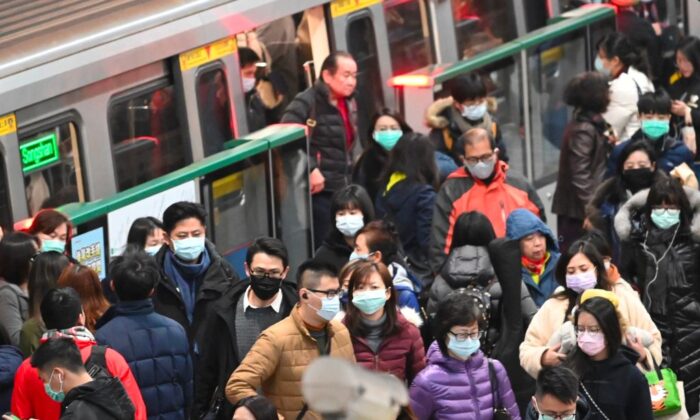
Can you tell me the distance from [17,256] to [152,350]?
3.85 ft

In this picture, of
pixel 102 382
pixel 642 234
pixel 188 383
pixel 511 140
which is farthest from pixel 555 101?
pixel 102 382

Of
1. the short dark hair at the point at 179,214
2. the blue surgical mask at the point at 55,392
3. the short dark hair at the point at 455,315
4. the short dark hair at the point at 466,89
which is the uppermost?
the short dark hair at the point at 466,89

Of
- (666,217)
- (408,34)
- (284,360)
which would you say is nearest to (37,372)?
(284,360)

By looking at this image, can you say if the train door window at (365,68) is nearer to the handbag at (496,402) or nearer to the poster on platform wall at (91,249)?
the poster on platform wall at (91,249)

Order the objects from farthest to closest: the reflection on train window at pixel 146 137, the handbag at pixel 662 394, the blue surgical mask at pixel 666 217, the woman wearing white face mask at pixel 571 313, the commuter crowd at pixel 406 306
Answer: the reflection on train window at pixel 146 137, the blue surgical mask at pixel 666 217, the handbag at pixel 662 394, the woman wearing white face mask at pixel 571 313, the commuter crowd at pixel 406 306

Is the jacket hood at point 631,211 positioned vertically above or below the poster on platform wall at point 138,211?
below

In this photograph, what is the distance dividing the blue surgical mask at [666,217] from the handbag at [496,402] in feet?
7.39

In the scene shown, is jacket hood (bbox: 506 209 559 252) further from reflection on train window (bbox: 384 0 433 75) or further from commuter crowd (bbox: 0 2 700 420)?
reflection on train window (bbox: 384 0 433 75)

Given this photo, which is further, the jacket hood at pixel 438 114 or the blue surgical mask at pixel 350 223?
the jacket hood at pixel 438 114

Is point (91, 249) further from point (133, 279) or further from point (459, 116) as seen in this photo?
point (459, 116)

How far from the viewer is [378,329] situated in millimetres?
9648

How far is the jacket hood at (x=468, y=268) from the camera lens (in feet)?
33.9

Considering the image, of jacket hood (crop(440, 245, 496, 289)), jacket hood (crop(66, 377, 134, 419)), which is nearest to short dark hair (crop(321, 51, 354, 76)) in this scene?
jacket hood (crop(440, 245, 496, 289))

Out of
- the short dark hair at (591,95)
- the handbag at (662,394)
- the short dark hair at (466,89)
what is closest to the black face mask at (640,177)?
the short dark hair at (591,95)
